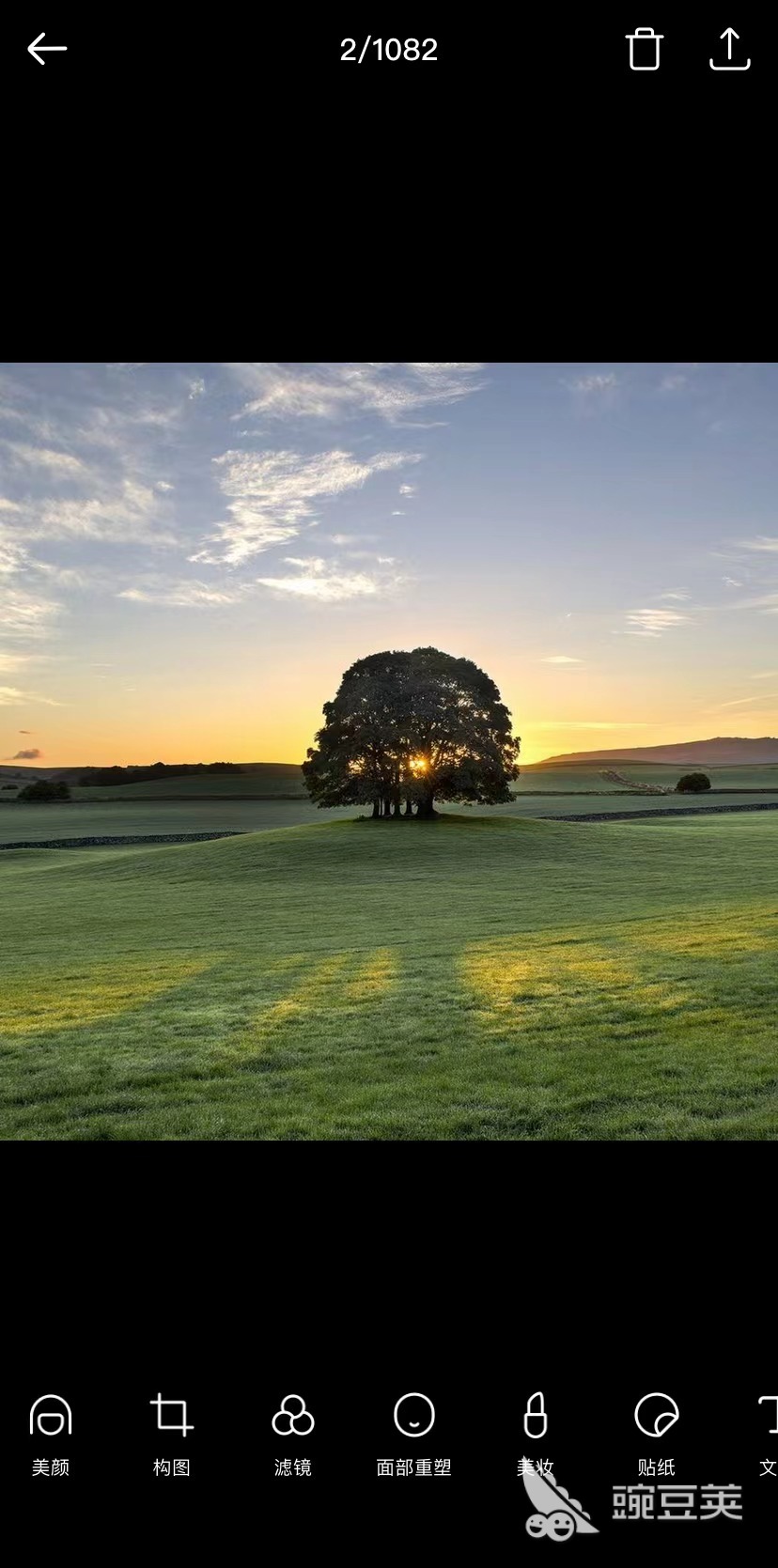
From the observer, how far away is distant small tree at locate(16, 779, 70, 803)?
7562cm

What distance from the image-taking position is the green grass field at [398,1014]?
5289 mm

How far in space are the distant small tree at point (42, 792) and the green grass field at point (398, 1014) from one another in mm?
60258

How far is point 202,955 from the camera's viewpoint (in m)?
12.2

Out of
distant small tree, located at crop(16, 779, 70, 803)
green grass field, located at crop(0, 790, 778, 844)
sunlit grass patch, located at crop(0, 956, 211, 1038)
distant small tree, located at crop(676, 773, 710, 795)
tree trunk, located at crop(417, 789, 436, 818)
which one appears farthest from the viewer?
distant small tree, located at crop(16, 779, 70, 803)

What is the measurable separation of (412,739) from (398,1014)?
26.8 meters
